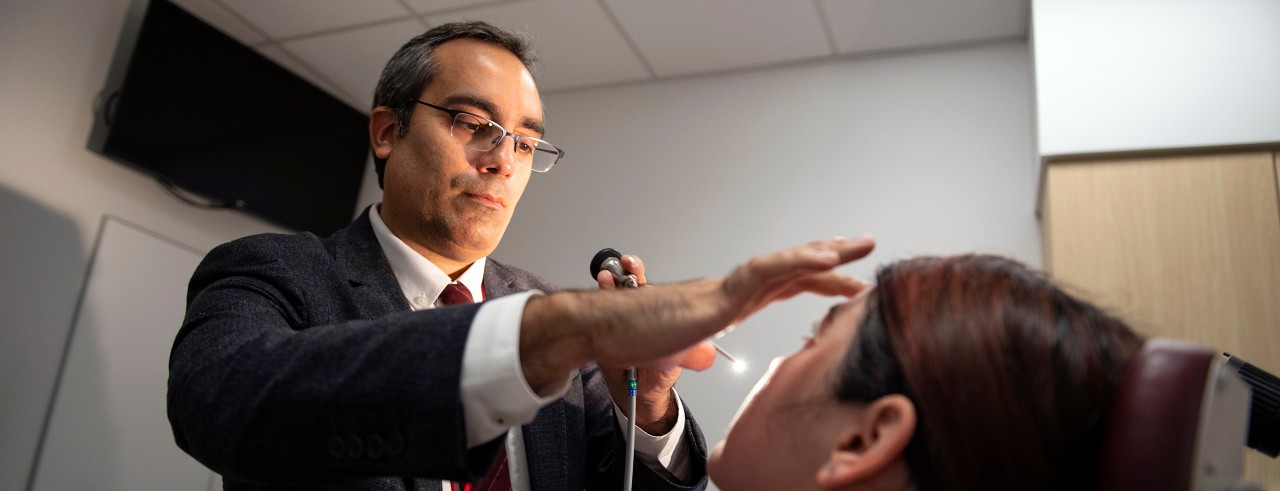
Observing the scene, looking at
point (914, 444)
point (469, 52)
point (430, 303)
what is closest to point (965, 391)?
point (914, 444)

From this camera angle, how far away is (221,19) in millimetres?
3748

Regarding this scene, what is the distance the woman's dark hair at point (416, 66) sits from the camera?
1.92 m

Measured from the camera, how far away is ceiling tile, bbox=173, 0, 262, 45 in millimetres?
3639

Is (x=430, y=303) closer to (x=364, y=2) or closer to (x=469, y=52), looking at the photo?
(x=469, y=52)

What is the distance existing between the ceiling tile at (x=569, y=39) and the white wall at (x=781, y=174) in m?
0.12

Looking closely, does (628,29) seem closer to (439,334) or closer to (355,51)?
(355,51)

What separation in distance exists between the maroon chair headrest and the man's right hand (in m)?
0.28

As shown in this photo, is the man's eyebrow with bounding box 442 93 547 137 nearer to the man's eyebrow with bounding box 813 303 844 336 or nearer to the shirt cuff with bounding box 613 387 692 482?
the shirt cuff with bounding box 613 387 692 482

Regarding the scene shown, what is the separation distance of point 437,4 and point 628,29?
2.45 feet

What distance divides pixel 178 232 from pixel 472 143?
2.49 meters

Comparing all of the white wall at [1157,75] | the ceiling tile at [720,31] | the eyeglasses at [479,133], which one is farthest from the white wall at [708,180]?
the eyeglasses at [479,133]

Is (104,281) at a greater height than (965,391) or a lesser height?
greater

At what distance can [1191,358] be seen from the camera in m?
0.77

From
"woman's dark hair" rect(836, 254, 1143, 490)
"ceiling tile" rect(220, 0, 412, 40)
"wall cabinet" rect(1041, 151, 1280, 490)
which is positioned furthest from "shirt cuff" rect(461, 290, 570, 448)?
"ceiling tile" rect(220, 0, 412, 40)
